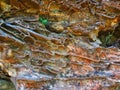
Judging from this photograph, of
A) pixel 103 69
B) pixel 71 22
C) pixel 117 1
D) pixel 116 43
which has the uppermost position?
pixel 117 1

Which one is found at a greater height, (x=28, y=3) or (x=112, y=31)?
(x=28, y=3)

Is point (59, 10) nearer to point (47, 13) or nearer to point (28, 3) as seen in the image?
point (47, 13)

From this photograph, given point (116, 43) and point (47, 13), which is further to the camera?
point (116, 43)

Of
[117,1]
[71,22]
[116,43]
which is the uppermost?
[117,1]

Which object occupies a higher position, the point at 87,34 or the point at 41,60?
the point at 87,34

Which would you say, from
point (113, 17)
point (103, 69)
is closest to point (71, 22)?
point (113, 17)

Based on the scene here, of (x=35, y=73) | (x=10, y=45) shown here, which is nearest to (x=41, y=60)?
(x=35, y=73)

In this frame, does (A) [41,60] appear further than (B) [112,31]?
No
